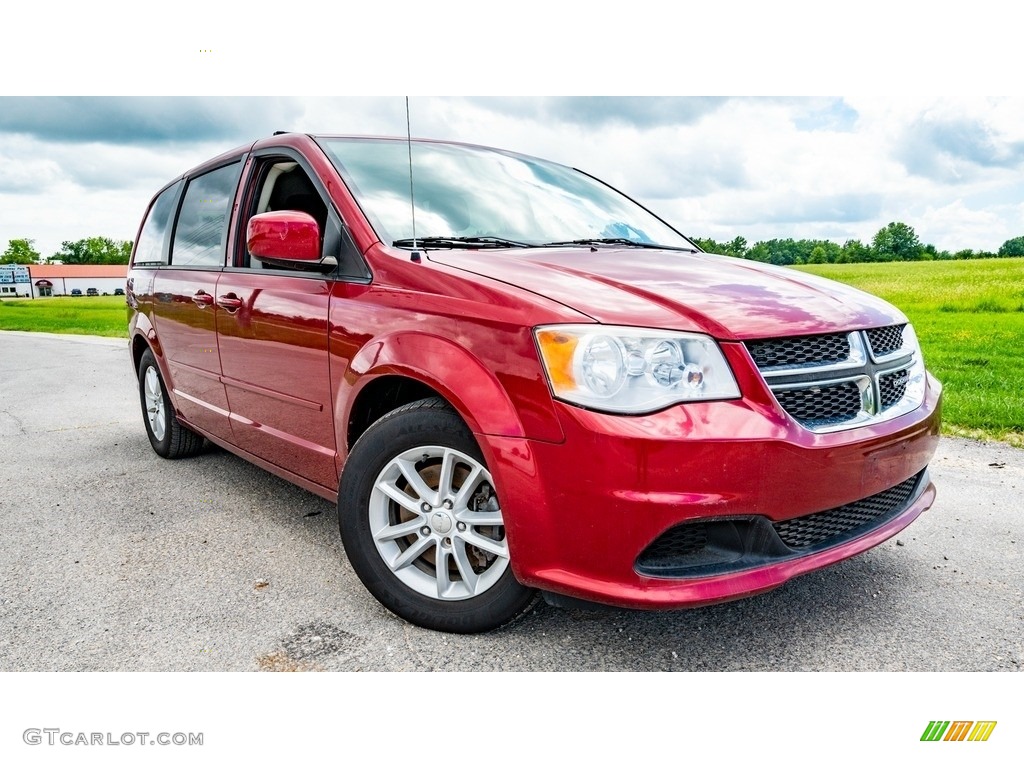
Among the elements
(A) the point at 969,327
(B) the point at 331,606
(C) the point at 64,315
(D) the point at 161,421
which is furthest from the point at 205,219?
(C) the point at 64,315

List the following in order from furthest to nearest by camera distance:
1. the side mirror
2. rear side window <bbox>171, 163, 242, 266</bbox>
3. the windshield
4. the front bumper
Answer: rear side window <bbox>171, 163, 242, 266</bbox>
the windshield
the side mirror
the front bumper

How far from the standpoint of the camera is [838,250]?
669 centimetres

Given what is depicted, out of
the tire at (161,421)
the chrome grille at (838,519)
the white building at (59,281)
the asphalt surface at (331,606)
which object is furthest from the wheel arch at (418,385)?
the white building at (59,281)

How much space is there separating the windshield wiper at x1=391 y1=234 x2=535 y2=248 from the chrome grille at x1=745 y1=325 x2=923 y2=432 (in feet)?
3.54

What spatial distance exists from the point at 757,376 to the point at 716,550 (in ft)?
1.57

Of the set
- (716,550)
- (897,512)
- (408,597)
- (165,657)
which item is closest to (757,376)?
(716,550)

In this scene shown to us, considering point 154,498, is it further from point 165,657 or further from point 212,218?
point 165,657

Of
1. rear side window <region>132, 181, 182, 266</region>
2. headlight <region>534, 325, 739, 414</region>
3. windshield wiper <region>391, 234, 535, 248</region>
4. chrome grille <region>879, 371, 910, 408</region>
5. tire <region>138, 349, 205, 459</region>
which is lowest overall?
tire <region>138, 349, 205, 459</region>

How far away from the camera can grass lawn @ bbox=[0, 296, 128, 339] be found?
19059mm

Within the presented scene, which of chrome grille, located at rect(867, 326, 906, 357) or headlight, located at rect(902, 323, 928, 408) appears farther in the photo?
headlight, located at rect(902, 323, 928, 408)

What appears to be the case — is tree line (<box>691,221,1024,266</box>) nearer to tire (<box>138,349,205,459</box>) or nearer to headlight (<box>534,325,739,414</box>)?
headlight (<box>534,325,739,414</box>)

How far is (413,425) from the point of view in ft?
7.47
